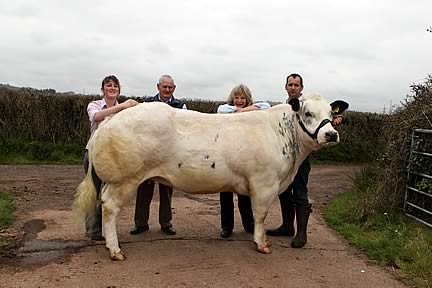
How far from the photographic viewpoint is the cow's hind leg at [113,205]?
5492mm

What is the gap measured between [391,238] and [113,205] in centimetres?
358

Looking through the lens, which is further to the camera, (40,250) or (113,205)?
(40,250)

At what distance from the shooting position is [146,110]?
5.53 m

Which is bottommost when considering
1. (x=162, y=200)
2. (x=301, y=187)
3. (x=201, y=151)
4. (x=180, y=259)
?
(x=180, y=259)

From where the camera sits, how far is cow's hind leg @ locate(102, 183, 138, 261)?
549 cm

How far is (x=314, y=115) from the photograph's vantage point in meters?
5.75

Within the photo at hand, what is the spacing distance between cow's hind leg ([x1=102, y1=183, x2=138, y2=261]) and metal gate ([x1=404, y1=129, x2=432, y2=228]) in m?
4.12

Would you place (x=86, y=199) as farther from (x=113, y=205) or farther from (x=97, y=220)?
(x=97, y=220)

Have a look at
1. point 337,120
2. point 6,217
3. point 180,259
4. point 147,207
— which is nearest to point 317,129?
point 337,120

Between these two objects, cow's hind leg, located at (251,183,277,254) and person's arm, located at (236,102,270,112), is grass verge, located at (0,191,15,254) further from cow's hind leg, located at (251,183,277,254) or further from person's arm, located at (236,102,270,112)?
person's arm, located at (236,102,270,112)

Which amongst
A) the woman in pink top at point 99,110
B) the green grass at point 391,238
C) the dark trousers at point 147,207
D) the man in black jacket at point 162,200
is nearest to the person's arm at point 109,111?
the woman in pink top at point 99,110

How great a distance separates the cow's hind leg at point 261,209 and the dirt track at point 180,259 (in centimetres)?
14

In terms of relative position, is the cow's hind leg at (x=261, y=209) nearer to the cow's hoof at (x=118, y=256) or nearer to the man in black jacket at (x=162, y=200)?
the man in black jacket at (x=162, y=200)

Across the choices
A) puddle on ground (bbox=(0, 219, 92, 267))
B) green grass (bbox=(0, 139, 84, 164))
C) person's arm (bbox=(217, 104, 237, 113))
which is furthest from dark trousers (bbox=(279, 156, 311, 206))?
green grass (bbox=(0, 139, 84, 164))
